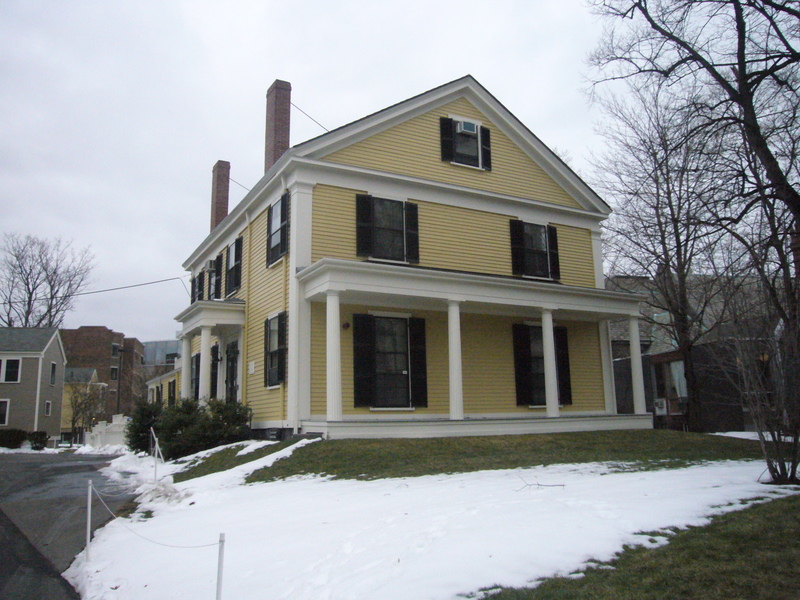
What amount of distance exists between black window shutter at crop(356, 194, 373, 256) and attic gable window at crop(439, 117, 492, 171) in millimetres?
3096

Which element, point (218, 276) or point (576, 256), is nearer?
point (576, 256)

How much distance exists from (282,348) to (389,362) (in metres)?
2.51

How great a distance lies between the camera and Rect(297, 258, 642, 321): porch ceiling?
47.1 ft

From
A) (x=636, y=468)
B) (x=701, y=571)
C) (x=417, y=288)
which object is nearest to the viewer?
(x=701, y=571)

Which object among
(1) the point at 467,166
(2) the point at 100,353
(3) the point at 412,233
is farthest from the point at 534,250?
(2) the point at 100,353

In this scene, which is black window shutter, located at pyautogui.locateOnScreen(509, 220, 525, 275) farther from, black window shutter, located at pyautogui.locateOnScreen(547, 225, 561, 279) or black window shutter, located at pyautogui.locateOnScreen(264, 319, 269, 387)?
black window shutter, located at pyautogui.locateOnScreen(264, 319, 269, 387)

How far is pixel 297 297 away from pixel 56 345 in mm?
35310

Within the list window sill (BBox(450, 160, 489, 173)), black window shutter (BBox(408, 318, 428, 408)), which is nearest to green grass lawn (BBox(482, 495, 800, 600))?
black window shutter (BBox(408, 318, 428, 408))

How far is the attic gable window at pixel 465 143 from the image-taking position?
18.5 m

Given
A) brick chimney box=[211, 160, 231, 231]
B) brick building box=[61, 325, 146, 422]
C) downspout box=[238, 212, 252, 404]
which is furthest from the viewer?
brick building box=[61, 325, 146, 422]

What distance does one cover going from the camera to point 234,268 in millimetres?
20172

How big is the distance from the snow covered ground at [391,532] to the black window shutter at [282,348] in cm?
499

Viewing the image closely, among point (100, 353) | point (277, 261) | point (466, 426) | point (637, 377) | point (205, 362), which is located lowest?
point (466, 426)

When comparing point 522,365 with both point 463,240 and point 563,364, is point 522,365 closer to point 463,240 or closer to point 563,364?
point 563,364
